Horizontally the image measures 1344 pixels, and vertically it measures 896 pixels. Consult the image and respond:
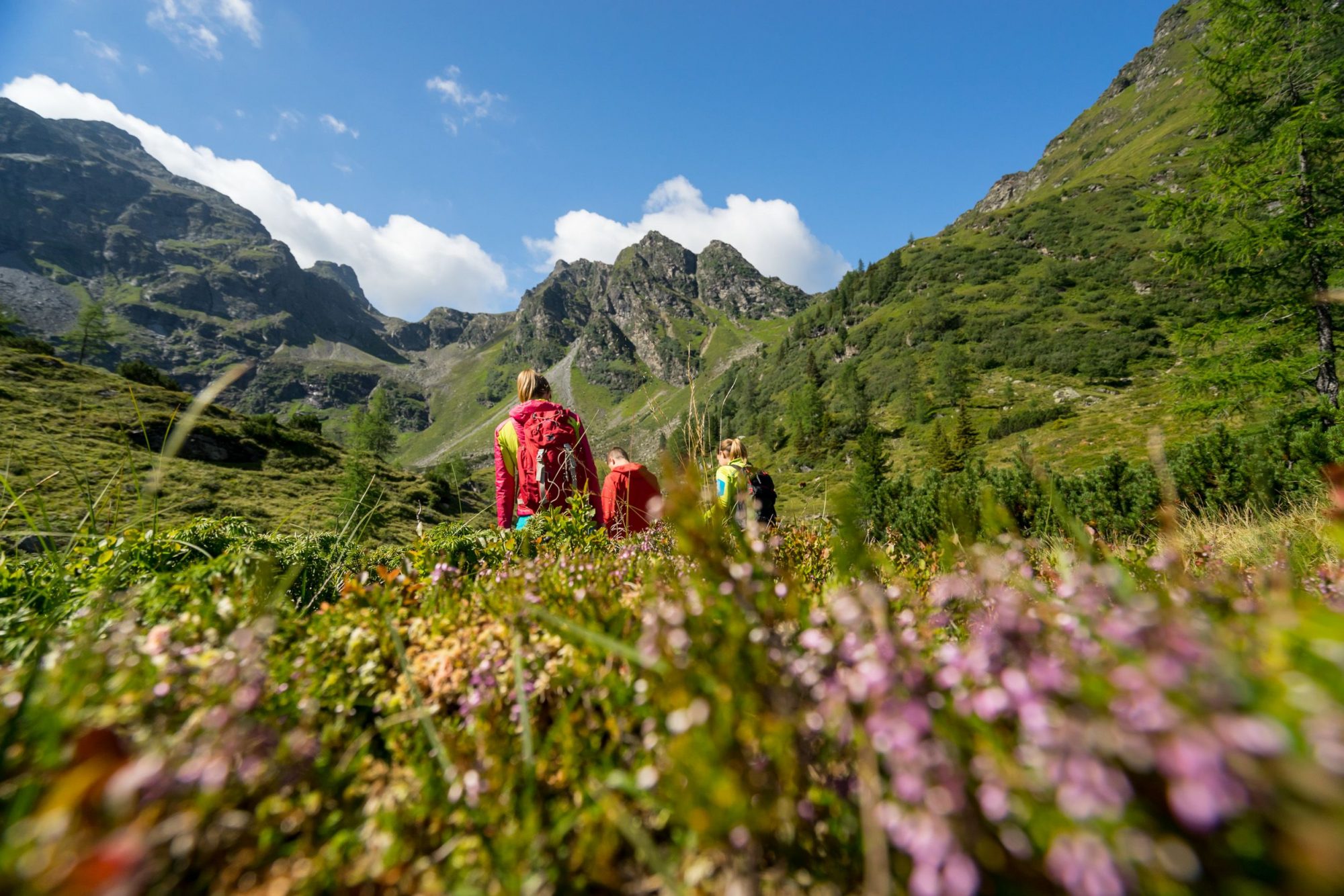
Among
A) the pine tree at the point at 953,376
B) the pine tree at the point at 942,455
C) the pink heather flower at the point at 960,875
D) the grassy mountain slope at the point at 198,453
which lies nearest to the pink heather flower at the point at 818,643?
the pink heather flower at the point at 960,875

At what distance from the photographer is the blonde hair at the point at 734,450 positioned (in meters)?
7.34

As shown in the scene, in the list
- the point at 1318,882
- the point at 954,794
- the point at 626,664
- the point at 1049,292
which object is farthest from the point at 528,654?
the point at 1049,292

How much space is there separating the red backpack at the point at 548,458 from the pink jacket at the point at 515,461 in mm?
60

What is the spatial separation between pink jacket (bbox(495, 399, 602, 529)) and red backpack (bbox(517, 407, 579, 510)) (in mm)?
60

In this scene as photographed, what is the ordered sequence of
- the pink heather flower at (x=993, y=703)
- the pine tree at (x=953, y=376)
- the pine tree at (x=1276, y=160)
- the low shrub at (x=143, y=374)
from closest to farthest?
the pink heather flower at (x=993, y=703)
the pine tree at (x=1276, y=160)
the low shrub at (x=143, y=374)
the pine tree at (x=953, y=376)

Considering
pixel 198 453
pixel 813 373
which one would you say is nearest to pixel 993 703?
pixel 198 453

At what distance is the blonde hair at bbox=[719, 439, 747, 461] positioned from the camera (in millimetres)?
7340

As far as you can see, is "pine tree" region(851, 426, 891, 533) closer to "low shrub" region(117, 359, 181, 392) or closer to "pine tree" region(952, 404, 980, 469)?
"pine tree" region(952, 404, 980, 469)

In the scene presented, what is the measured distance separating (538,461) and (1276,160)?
59.0 ft

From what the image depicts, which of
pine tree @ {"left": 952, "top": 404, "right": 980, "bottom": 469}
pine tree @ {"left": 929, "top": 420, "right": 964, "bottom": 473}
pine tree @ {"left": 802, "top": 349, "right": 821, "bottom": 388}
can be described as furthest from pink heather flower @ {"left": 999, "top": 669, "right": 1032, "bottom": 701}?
pine tree @ {"left": 802, "top": 349, "right": 821, "bottom": 388}

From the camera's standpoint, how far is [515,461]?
20.2ft

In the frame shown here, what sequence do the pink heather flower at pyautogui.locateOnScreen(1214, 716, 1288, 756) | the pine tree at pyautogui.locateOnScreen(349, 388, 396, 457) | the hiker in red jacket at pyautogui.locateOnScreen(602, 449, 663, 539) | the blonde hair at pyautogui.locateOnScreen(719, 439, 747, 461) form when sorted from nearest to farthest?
the pink heather flower at pyautogui.locateOnScreen(1214, 716, 1288, 756) → the hiker in red jacket at pyautogui.locateOnScreen(602, 449, 663, 539) → the blonde hair at pyautogui.locateOnScreen(719, 439, 747, 461) → the pine tree at pyautogui.locateOnScreen(349, 388, 396, 457)

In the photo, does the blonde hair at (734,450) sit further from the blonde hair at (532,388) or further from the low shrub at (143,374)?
the low shrub at (143,374)

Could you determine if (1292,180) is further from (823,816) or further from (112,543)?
(112,543)
